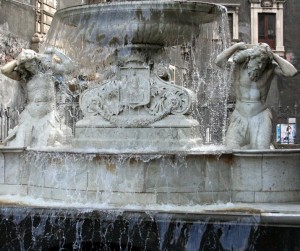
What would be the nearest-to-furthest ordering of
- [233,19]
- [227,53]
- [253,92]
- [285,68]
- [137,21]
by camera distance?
1. [285,68]
2. [253,92]
3. [227,53]
4. [137,21]
5. [233,19]

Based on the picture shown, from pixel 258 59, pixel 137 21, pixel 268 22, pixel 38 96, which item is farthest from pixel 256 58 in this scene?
pixel 268 22

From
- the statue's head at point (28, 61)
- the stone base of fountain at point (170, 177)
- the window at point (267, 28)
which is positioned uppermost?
the window at point (267, 28)

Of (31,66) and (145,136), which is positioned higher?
(31,66)

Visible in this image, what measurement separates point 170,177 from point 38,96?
3015mm

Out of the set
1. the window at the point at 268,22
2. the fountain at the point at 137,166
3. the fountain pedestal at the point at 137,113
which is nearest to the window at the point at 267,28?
the window at the point at 268,22

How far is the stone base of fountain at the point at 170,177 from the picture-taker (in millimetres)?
7555

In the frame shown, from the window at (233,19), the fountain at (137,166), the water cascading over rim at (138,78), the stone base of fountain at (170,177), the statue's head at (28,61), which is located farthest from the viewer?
the window at (233,19)

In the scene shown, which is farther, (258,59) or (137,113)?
(137,113)

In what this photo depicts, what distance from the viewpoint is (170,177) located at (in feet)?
24.9

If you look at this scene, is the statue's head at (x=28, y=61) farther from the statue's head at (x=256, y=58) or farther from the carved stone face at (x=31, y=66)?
the statue's head at (x=256, y=58)

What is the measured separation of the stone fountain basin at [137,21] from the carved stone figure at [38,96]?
26.7 inches

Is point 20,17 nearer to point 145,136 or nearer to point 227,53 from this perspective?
point 145,136

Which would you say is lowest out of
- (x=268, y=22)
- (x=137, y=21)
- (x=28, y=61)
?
(x=28, y=61)

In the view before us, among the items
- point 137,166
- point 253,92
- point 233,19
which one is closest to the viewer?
point 137,166
